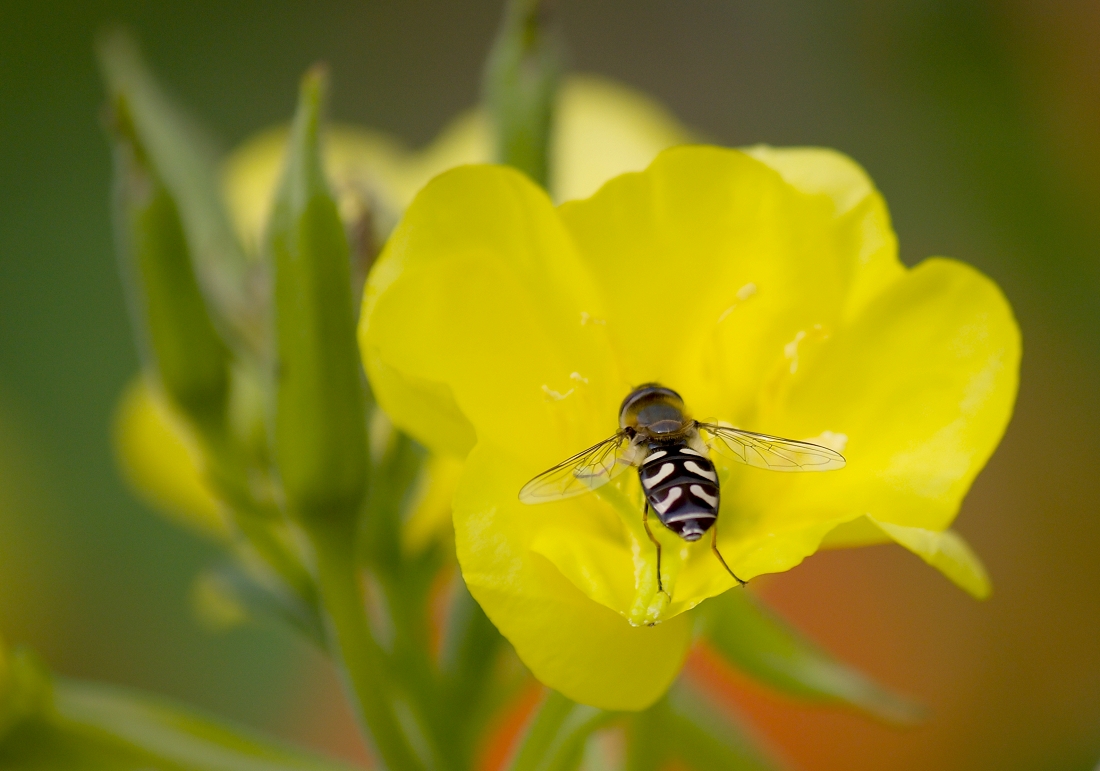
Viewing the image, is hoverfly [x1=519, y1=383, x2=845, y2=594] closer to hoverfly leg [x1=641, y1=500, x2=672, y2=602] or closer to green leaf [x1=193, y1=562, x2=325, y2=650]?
hoverfly leg [x1=641, y1=500, x2=672, y2=602]

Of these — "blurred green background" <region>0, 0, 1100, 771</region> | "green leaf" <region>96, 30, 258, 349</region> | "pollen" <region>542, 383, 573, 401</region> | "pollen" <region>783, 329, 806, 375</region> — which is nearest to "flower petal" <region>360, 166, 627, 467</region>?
"pollen" <region>542, 383, 573, 401</region>

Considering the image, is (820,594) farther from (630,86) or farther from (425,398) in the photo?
(630,86)

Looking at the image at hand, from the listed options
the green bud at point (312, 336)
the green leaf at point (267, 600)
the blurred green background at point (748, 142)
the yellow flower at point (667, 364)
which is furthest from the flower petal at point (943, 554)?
the blurred green background at point (748, 142)

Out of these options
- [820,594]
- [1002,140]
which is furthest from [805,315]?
[1002,140]

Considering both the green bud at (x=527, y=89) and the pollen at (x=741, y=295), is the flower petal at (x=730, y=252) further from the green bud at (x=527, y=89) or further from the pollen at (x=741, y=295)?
the green bud at (x=527, y=89)

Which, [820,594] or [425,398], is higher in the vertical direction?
[425,398]

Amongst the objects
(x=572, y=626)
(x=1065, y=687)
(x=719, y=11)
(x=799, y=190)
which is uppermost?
(x=799, y=190)
